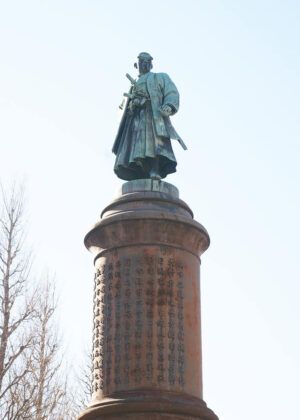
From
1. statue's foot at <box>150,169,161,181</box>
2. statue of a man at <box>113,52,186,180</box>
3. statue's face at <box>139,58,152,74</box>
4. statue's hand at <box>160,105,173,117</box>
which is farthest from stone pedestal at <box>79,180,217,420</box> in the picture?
statue's face at <box>139,58,152,74</box>

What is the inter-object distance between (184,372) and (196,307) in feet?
2.79

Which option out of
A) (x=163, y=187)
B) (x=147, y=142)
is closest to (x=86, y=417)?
(x=163, y=187)

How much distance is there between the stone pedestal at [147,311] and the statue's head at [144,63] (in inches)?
84.1

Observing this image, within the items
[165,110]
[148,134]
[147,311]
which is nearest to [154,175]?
[148,134]

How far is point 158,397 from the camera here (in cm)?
792

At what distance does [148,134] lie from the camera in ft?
32.4

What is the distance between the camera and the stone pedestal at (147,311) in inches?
317

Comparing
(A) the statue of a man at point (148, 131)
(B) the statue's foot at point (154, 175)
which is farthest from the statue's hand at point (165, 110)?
(B) the statue's foot at point (154, 175)

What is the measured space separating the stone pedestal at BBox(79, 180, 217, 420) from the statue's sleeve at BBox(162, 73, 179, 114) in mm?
1417

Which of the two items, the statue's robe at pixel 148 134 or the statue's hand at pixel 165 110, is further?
the statue's hand at pixel 165 110

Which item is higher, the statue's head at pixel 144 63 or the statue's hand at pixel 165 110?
the statue's head at pixel 144 63

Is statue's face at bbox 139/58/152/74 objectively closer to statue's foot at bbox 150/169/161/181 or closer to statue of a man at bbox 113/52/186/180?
statue of a man at bbox 113/52/186/180

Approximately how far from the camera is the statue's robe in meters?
9.76

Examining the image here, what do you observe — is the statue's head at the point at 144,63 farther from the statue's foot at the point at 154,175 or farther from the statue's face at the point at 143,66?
the statue's foot at the point at 154,175
